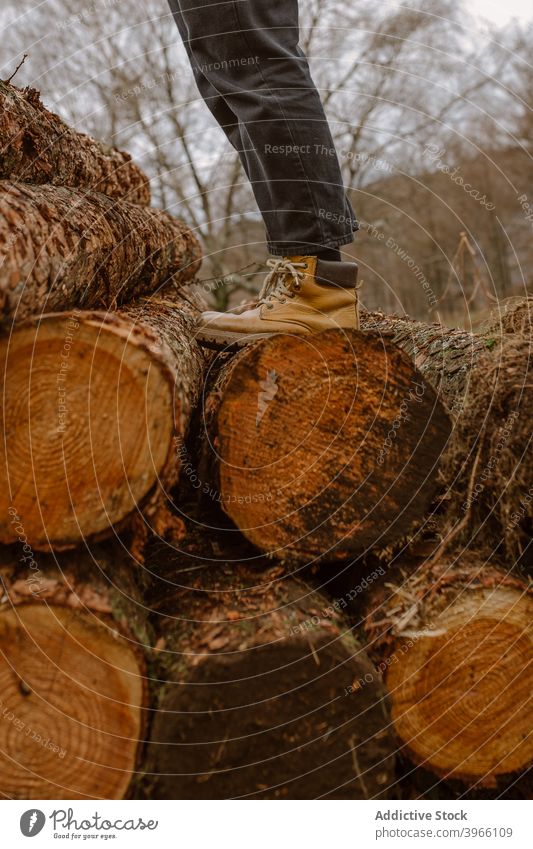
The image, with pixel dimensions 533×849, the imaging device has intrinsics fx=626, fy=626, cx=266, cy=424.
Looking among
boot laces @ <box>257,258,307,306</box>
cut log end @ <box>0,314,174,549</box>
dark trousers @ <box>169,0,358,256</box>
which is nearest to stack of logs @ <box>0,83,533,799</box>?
cut log end @ <box>0,314,174,549</box>

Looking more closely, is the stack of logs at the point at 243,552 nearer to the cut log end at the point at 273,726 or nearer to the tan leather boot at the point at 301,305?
the cut log end at the point at 273,726

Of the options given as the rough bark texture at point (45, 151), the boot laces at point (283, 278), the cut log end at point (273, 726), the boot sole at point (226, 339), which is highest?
the rough bark texture at point (45, 151)

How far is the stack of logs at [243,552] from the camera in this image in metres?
1.27

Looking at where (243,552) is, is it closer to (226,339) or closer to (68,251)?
(226,339)

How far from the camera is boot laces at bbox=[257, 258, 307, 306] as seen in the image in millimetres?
1833

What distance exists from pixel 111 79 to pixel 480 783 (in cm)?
786

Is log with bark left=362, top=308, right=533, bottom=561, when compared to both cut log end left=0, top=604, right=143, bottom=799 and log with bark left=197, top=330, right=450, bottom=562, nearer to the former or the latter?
log with bark left=197, top=330, right=450, bottom=562

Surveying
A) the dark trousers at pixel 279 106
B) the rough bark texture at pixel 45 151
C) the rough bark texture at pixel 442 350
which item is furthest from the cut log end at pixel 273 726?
the rough bark texture at pixel 45 151

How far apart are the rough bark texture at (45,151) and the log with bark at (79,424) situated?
27.0 inches

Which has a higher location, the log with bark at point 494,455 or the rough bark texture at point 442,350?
the rough bark texture at point 442,350

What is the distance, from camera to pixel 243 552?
1.57 m

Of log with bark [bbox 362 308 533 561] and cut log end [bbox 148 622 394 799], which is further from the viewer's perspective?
log with bark [bbox 362 308 533 561]

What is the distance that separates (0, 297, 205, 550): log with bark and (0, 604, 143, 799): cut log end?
0.63ft

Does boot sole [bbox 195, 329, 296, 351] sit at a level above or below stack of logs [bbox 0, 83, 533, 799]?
above
